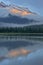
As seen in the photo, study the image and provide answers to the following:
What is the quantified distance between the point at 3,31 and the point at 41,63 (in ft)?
191

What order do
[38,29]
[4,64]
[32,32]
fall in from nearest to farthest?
[4,64]
[38,29]
[32,32]

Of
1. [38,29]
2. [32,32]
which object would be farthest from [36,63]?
[32,32]

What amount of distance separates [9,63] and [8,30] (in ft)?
190

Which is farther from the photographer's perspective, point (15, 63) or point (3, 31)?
point (3, 31)

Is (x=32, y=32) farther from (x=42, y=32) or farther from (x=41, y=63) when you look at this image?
(x=41, y=63)

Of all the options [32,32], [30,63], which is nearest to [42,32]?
[32,32]

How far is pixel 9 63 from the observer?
9891 millimetres

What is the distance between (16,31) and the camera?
67.4 m

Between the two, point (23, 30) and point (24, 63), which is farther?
point (23, 30)

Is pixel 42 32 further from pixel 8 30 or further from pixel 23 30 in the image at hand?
pixel 8 30

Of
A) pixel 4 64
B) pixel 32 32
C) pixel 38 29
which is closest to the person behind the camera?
pixel 4 64

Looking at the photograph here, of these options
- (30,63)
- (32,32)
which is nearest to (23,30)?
(32,32)

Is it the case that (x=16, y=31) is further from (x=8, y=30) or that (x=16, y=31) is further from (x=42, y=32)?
(x=42, y=32)

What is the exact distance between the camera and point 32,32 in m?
66.3
